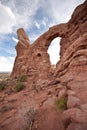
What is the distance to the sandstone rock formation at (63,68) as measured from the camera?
659 centimetres

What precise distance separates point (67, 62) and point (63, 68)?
2.69ft

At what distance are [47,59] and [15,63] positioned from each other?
6.84 metres

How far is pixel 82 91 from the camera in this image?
7855 mm

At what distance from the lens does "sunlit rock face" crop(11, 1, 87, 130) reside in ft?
21.1

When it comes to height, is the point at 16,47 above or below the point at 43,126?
above

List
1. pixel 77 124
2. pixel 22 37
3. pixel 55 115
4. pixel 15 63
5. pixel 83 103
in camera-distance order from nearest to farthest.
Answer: pixel 77 124 < pixel 83 103 < pixel 55 115 < pixel 15 63 < pixel 22 37

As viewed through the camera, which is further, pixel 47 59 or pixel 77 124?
pixel 47 59

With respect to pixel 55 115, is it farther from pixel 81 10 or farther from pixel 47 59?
pixel 47 59

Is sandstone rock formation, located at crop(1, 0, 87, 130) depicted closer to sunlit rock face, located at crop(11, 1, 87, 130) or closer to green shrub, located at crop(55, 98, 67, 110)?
sunlit rock face, located at crop(11, 1, 87, 130)

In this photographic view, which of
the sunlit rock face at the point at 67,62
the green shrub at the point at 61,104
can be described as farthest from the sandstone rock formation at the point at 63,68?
the green shrub at the point at 61,104

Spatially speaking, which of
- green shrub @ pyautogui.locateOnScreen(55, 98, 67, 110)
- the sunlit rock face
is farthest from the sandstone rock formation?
green shrub @ pyautogui.locateOnScreen(55, 98, 67, 110)

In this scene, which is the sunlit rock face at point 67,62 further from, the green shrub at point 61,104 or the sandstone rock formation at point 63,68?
the green shrub at point 61,104

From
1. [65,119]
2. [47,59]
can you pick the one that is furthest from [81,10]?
[65,119]

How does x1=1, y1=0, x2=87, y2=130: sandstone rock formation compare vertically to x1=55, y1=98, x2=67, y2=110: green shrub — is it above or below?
above
